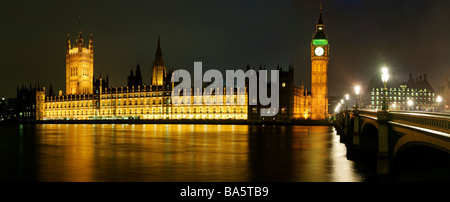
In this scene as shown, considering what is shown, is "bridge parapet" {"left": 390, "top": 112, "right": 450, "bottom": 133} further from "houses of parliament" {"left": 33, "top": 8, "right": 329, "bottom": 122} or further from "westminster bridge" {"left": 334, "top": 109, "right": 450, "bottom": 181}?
"houses of parliament" {"left": 33, "top": 8, "right": 329, "bottom": 122}

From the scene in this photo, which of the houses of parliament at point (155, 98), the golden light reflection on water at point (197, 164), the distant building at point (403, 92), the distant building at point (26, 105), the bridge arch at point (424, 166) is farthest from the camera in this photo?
the distant building at point (26, 105)

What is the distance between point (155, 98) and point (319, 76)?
5453 centimetres

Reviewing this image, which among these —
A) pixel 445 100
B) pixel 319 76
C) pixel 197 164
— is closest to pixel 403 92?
pixel 319 76

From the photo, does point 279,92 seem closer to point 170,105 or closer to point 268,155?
point 170,105

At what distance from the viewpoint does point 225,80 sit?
14425 cm

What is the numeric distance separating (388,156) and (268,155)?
21400mm

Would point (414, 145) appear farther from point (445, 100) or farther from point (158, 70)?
point (158, 70)

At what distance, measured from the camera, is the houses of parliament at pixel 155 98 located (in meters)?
132

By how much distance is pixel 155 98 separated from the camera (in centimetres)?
14838

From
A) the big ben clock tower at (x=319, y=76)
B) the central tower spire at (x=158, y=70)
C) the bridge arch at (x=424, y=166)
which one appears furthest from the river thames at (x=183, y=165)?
the central tower spire at (x=158, y=70)

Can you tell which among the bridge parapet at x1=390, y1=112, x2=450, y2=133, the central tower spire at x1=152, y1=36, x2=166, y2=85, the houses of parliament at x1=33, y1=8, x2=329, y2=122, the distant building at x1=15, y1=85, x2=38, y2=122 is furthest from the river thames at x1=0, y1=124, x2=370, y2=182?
the distant building at x1=15, y1=85, x2=38, y2=122

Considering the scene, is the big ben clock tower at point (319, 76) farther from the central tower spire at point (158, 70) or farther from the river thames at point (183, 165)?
the river thames at point (183, 165)
